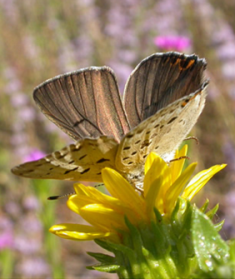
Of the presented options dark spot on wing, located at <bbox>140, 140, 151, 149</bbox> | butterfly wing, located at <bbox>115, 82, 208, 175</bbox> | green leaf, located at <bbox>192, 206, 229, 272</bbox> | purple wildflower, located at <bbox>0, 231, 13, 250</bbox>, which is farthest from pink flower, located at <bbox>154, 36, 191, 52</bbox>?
green leaf, located at <bbox>192, 206, 229, 272</bbox>

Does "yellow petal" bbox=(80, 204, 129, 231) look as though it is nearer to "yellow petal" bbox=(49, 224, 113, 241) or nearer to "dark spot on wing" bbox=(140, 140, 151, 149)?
"yellow petal" bbox=(49, 224, 113, 241)

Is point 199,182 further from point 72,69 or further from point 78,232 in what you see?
point 72,69

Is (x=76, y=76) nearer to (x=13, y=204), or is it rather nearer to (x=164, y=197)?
(x=164, y=197)

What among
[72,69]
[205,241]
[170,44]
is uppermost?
[72,69]

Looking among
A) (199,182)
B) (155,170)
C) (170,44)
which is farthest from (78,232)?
(170,44)

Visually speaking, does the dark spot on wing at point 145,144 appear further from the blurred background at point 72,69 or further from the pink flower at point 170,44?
the pink flower at point 170,44

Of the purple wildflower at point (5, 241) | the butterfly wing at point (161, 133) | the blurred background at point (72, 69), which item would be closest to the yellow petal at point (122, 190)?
the butterfly wing at point (161, 133)
